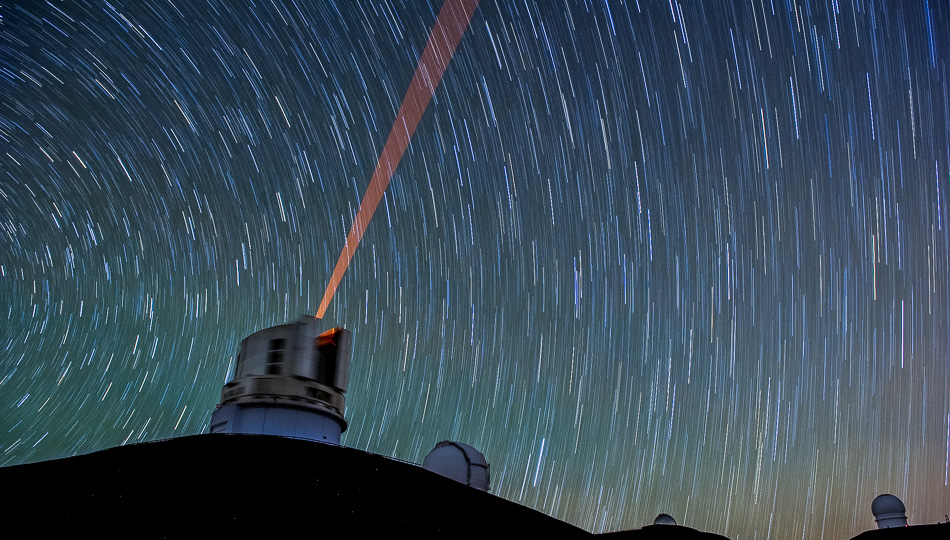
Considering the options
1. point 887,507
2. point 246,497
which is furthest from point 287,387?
point 887,507

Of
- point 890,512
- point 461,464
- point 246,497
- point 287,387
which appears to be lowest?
point 246,497

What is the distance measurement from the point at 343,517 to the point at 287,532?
45 centimetres

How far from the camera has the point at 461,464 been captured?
1360cm

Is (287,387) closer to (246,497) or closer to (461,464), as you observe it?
(461,464)

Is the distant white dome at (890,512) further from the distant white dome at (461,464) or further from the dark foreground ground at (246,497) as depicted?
the dark foreground ground at (246,497)

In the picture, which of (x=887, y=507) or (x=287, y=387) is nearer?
(x=287, y=387)

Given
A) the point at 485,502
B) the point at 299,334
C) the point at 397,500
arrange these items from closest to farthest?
the point at 397,500 → the point at 485,502 → the point at 299,334

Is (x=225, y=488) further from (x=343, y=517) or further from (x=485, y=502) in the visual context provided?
(x=485, y=502)

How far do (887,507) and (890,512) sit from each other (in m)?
0.15

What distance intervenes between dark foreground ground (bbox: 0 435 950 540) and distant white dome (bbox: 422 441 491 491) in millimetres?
→ 7760

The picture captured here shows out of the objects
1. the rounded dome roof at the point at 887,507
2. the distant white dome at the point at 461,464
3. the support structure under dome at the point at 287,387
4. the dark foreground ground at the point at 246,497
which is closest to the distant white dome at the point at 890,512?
the rounded dome roof at the point at 887,507

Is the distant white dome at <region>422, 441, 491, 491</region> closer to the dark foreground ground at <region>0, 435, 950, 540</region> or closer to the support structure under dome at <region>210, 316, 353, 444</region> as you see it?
the support structure under dome at <region>210, 316, 353, 444</region>

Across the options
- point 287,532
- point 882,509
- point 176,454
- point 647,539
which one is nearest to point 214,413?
point 176,454

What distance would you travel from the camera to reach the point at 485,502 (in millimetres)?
5621
